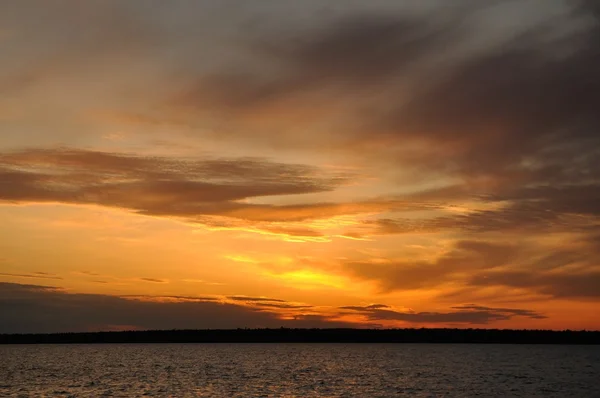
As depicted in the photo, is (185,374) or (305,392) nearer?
(305,392)

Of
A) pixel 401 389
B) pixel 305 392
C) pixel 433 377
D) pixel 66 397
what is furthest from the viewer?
pixel 433 377

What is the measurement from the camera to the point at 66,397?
74250 mm

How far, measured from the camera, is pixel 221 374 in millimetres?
110125

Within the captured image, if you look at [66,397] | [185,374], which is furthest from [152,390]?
[185,374]

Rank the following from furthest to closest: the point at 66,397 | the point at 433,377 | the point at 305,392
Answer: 1. the point at 433,377
2. the point at 305,392
3. the point at 66,397

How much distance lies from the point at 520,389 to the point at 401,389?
15320 mm

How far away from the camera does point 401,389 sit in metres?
85.3

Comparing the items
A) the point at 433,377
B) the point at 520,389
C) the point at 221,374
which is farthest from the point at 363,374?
the point at 520,389

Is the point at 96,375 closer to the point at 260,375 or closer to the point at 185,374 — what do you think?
the point at 185,374

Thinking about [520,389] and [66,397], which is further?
[520,389]

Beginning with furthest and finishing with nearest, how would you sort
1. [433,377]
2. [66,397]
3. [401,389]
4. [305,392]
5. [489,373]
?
[489,373] < [433,377] < [401,389] < [305,392] < [66,397]

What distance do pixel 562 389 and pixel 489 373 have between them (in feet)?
104

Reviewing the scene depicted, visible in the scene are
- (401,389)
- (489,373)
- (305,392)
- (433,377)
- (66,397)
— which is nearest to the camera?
(66,397)

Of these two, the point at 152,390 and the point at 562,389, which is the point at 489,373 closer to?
the point at 562,389
